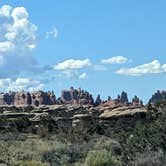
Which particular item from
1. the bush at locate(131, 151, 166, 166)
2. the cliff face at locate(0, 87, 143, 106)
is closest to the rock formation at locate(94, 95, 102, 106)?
the cliff face at locate(0, 87, 143, 106)

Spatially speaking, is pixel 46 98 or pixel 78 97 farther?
pixel 78 97

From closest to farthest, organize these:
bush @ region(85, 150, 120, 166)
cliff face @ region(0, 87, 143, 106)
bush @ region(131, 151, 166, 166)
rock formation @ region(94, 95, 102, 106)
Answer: bush @ region(131, 151, 166, 166)
bush @ region(85, 150, 120, 166)
rock formation @ region(94, 95, 102, 106)
cliff face @ region(0, 87, 143, 106)

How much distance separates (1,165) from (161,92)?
15540 cm

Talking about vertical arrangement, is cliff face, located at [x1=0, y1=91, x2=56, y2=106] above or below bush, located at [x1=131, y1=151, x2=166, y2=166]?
above

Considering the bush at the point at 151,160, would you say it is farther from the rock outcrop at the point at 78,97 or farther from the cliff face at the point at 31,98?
the cliff face at the point at 31,98

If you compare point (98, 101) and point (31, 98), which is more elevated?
point (31, 98)

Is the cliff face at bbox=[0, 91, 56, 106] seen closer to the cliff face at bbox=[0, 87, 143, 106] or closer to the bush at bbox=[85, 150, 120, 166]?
the cliff face at bbox=[0, 87, 143, 106]

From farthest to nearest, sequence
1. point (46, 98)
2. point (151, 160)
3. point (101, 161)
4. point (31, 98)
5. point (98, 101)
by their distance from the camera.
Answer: point (98, 101)
point (31, 98)
point (46, 98)
point (101, 161)
point (151, 160)

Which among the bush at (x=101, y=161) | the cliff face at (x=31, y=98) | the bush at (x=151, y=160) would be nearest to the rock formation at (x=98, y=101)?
the cliff face at (x=31, y=98)

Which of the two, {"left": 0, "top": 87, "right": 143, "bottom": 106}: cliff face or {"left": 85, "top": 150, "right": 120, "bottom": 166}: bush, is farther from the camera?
{"left": 0, "top": 87, "right": 143, "bottom": 106}: cliff face

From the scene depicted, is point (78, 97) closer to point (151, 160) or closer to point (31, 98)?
point (31, 98)

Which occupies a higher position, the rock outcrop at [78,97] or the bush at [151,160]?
the rock outcrop at [78,97]

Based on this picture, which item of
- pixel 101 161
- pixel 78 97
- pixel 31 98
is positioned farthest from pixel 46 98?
pixel 101 161

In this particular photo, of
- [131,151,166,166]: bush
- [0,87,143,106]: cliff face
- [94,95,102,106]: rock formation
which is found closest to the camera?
[131,151,166,166]: bush
